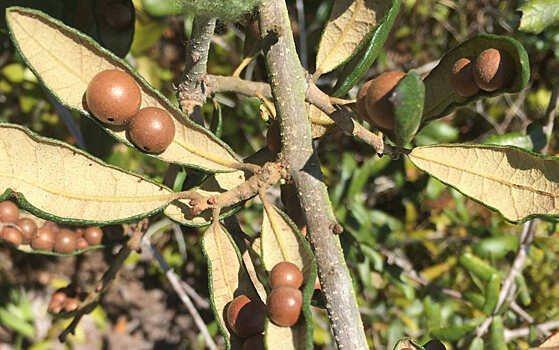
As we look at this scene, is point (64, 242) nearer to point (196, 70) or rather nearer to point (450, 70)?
point (196, 70)

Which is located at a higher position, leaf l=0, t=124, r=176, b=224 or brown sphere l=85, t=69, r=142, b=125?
brown sphere l=85, t=69, r=142, b=125

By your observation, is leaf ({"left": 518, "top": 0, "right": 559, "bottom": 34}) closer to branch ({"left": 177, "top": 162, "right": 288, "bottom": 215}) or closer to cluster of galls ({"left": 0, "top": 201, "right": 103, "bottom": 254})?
branch ({"left": 177, "top": 162, "right": 288, "bottom": 215})

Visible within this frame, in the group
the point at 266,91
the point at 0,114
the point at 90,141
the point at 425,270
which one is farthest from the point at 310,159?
the point at 0,114

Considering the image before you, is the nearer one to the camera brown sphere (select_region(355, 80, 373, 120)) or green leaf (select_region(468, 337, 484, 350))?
brown sphere (select_region(355, 80, 373, 120))

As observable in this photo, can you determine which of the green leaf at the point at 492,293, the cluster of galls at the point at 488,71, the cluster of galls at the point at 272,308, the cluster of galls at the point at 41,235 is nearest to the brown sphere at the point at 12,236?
the cluster of galls at the point at 41,235

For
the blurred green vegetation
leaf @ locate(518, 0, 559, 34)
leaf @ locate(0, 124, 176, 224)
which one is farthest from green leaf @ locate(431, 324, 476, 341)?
leaf @ locate(0, 124, 176, 224)

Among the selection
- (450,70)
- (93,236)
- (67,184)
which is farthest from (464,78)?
(93,236)

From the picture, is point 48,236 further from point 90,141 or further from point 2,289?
point 2,289
